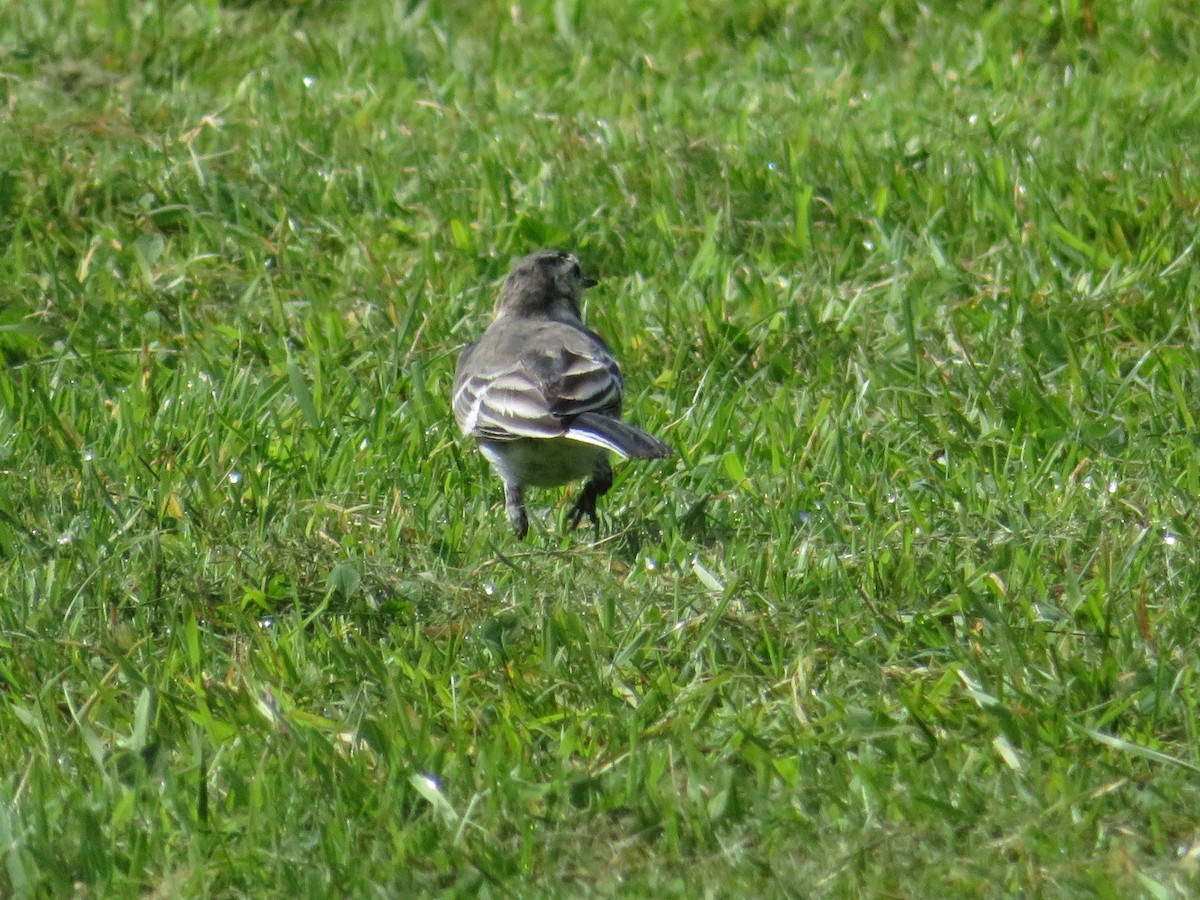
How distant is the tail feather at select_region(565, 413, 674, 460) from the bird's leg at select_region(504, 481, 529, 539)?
1.21 ft

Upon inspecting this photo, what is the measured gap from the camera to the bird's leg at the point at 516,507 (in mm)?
5814

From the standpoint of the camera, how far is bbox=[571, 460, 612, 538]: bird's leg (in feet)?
19.6

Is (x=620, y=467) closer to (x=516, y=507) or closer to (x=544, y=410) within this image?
(x=516, y=507)

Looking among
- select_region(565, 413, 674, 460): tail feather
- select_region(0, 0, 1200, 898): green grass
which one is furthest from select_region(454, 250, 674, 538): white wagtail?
select_region(0, 0, 1200, 898): green grass

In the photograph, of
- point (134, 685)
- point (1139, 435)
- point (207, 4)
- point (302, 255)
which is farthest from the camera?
point (207, 4)

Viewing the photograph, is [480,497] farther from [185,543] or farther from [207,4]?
[207,4]

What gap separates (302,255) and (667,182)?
163 centimetres

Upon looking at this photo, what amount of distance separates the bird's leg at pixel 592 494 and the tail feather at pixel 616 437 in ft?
1.28

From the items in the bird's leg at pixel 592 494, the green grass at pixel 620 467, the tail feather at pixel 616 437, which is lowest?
the bird's leg at pixel 592 494

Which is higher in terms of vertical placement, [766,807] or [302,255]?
[766,807]

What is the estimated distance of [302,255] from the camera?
7.77 metres

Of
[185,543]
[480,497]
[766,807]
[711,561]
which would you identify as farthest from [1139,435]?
[185,543]

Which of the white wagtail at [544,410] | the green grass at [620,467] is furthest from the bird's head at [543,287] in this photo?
the green grass at [620,467]

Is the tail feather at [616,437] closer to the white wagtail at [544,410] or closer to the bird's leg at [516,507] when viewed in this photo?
the white wagtail at [544,410]
